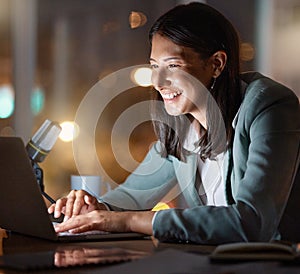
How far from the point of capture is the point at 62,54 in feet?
15.2

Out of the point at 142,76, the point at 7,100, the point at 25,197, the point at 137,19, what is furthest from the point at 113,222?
the point at 137,19

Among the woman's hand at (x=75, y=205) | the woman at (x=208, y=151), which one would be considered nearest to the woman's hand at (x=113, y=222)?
the woman at (x=208, y=151)

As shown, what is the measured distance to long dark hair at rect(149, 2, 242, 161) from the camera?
1.96 meters

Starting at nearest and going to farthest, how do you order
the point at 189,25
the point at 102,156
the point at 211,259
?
1. the point at 211,259
2. the point at 189,25
3. the point at 102,156

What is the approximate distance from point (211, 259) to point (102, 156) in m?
3.49

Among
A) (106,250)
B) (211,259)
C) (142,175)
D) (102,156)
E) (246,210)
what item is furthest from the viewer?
(102,156)

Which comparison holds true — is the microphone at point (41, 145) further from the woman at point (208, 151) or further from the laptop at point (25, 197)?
the laptop at point (25, 197)

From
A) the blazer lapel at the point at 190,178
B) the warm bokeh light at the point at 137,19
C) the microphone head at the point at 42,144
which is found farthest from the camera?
the warm bokeh light at the point at 137,19

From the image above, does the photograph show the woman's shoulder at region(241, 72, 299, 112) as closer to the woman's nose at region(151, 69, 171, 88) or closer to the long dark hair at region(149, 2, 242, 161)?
the long dark hair at region(149, 2, 242, 161)

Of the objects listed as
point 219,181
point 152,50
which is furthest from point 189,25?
point 219,181

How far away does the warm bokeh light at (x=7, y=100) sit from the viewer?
4367mm

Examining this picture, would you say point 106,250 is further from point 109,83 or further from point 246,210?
point 109,83

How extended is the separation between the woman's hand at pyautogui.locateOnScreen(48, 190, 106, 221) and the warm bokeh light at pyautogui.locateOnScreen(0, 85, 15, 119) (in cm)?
256

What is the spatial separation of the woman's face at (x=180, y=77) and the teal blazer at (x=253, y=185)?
0.13m
